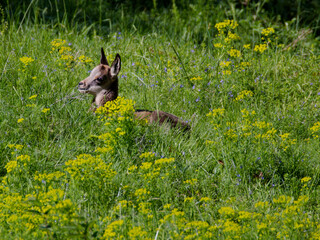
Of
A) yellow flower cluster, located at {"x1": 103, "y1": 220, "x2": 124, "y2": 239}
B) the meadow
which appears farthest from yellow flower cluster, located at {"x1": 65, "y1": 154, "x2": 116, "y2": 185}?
yellow flower cluster, located at {"x1": 103, "y1": 220, "x2": 124, "y2": 239}

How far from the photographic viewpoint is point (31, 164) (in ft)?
14.5

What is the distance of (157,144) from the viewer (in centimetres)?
513

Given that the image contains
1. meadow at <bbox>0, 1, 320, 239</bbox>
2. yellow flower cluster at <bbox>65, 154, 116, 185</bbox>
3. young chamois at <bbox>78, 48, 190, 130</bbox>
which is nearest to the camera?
meadow at <bbox>0, 1, 320, 239</bbox>

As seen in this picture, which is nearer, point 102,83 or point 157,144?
point 157,144

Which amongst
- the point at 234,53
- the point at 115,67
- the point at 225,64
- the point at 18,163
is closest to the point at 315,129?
the point at 225,64

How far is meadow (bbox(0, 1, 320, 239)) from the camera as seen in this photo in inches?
146

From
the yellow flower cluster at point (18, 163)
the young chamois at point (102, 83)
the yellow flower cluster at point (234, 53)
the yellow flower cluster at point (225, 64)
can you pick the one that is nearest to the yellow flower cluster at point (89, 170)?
the yellow flower cluster at point (18, 163)

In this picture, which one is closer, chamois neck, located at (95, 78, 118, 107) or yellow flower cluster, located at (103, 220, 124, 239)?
yellow flower cluster, located at (103, 220, 124, 239)

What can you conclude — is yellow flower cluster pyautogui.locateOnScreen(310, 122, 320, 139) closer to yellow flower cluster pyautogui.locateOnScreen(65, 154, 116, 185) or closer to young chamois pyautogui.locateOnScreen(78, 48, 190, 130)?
yellow flower cluster pyautogui.locateOnScreen(65, 154, 116, 185)

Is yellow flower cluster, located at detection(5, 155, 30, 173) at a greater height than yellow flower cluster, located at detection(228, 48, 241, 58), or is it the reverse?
yellow flower cluster, located at detection(228, 48, 241, 58)

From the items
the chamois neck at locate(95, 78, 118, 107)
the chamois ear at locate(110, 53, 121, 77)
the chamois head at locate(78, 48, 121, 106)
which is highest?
the chamois ear at locate(110, 53, 121, 77)

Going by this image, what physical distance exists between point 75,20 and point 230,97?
3597 millimetres

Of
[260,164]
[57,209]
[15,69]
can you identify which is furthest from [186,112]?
[57,209]

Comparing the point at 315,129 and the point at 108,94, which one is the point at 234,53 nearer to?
the point at 108,94
